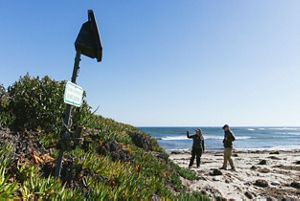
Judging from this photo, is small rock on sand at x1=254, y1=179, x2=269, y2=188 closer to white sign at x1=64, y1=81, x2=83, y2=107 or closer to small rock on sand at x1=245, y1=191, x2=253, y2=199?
small rock on sand at x1=245, y1=191, x2=253, y2=199

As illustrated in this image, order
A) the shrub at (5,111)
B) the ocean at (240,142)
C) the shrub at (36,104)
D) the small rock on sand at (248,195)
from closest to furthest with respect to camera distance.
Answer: the shrub at (5,111)
the shrub at (36,104)
the small rock on sand at (248,195)
the ocean at (240,142)

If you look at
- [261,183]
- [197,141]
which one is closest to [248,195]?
[261,183]

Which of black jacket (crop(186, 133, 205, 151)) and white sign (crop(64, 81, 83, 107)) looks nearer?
white sign (crop(64, 81, 83, 107))

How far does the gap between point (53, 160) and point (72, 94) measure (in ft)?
8.51

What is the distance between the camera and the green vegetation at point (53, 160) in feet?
18.0

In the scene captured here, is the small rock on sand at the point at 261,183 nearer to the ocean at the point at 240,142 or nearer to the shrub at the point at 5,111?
the shrub at the point at 5,111

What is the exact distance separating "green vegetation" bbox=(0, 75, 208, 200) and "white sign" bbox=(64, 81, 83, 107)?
0.58m

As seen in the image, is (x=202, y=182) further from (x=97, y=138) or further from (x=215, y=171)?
(x=97, y=138)

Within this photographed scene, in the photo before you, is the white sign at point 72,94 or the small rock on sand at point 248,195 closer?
the white sign at point 72,94

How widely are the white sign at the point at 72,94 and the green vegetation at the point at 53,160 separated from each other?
579mm

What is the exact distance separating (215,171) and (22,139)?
9.96 metres

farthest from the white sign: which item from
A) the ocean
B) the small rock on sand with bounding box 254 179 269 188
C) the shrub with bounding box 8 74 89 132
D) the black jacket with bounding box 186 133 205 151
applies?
the ocean

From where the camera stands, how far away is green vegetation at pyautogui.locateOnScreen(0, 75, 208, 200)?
5496 mm

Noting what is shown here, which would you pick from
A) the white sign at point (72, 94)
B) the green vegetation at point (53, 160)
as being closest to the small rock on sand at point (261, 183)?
the green vegetation at point (53, 160)
